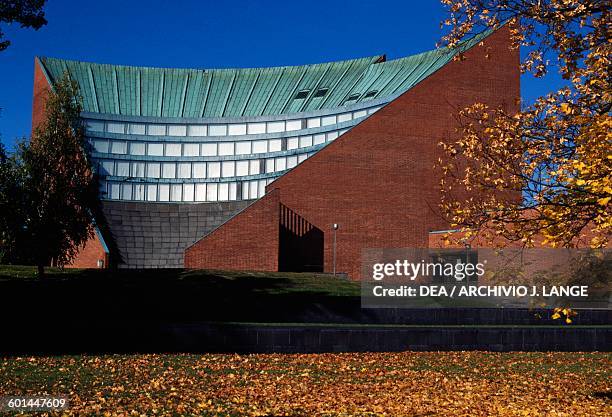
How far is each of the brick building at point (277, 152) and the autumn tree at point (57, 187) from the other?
5.35m

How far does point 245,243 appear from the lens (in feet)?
98.7

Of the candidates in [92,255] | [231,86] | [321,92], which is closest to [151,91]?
[231,86]

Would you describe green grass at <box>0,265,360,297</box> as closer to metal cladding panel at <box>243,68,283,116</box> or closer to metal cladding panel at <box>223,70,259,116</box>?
metal cladding panel at <box>243,68,283,116</box>

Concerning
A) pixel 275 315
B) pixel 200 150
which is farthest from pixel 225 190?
pixel 275 315

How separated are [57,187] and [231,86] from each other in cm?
2761

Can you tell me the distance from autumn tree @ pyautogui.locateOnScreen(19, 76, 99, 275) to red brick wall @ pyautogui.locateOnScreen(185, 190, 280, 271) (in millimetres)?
5605

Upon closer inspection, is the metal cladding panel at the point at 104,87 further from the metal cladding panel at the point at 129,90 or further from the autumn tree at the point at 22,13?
the autumn tree at the point at 22,13

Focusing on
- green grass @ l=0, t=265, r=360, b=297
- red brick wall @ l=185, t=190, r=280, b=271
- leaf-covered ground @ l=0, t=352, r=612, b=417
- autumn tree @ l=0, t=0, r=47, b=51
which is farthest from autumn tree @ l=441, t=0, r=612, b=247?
red brick wall @ l=185, t=190, r=280, b=271

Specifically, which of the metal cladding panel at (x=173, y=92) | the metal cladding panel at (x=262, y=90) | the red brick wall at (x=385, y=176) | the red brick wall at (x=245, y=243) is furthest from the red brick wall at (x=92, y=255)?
the metal cladding panel at (x=262, y=90)

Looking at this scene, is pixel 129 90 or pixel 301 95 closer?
pixel 301 95

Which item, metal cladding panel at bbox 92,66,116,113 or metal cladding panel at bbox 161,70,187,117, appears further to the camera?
metal cladding panel at bbox 161,70,187,117

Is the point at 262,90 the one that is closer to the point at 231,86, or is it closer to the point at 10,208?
the point at 231,86

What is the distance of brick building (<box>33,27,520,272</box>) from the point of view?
108ft

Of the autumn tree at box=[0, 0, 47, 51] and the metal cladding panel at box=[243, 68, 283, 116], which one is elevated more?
the metal cladding panel at box=[243, 68, 283, 116]
